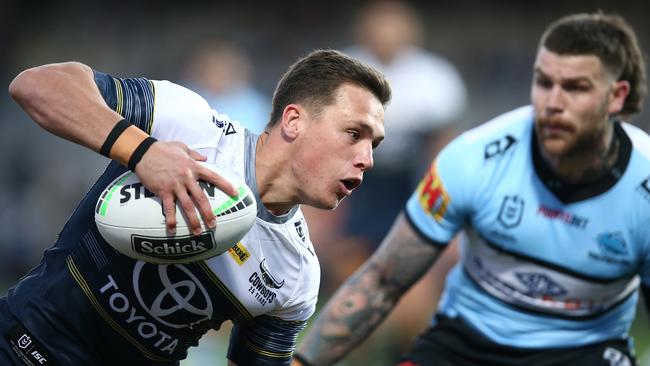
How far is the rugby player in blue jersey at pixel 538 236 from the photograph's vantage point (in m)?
4.86

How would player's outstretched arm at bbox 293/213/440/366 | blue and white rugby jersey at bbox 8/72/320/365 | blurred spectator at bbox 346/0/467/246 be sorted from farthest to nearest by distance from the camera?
blurred spectator at bbox 346/0/467/246
player's outstretched arm at bbox 293/213/440/366
blue and white rugby jersey at bbox 8/72/320/365

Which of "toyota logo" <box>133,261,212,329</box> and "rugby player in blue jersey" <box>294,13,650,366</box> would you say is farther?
"rugby player in blue jersey" <box>294,13,650,366</box>

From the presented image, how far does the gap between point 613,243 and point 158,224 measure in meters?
2.41

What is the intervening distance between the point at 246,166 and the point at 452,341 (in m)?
1.72

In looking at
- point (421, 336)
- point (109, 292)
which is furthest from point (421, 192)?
point (109, 292)

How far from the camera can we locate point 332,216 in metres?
8.87

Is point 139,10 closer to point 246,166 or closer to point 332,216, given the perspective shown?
point 332,216

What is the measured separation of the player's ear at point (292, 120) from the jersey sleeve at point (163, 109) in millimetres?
240

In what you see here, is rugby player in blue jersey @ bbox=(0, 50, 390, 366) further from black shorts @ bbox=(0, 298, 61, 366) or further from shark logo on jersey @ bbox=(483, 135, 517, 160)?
shark logo on jersey @ bbox=(483, 135, 517, 160)

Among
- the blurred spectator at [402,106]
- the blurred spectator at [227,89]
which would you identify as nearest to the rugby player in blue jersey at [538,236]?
the blurred spectator at [402,106]

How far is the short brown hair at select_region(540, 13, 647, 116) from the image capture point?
16.4ft

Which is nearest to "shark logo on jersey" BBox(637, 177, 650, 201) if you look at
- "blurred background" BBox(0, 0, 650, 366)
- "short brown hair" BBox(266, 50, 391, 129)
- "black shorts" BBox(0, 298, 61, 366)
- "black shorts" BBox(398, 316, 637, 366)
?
"black shorts" BBox(398, 316, 637, 366)

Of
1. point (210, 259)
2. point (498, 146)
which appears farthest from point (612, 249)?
point (210, 259)

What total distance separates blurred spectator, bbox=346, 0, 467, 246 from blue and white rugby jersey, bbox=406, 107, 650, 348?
3.00 m
